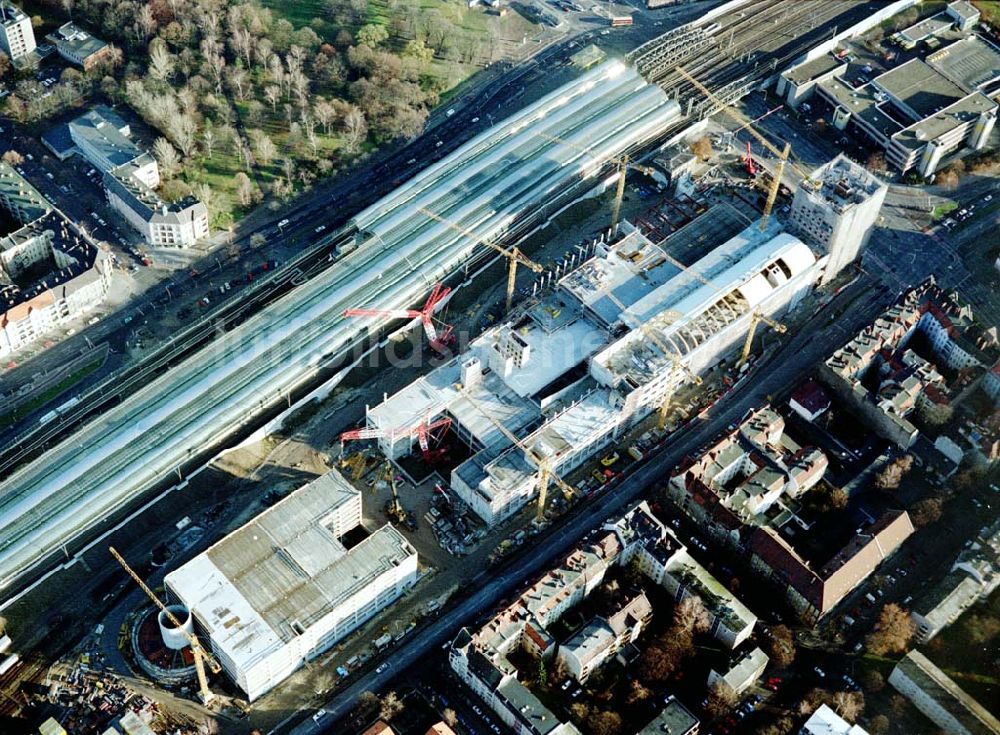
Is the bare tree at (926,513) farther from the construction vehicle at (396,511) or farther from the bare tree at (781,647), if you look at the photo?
the construction vehicle at (396,511)

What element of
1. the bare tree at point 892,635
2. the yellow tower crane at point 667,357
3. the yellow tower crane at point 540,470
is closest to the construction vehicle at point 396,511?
the yellow tower crane at point 540,470

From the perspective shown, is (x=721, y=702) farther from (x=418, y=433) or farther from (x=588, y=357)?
(x=418, y=433)

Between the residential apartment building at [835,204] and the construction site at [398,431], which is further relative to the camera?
the residential apartment building at [835,204]

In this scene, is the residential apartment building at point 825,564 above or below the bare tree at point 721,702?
above

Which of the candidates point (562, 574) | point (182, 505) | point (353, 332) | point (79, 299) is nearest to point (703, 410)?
point (562, 574)

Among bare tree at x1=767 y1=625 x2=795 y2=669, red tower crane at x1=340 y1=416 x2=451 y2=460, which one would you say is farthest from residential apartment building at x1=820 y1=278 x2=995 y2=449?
red tower crane at x1=340 y1=416 x2=451 y2=460

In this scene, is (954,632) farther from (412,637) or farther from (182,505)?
(182,505)
